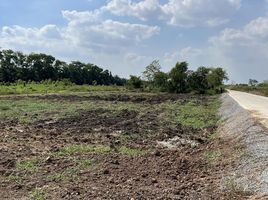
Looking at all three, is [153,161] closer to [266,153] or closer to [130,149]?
[130,149]

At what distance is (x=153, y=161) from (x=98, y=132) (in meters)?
6.42

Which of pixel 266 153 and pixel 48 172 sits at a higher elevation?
pixel 266 153

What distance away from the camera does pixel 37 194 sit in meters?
8.01

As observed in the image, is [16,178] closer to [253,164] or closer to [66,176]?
[66,176]

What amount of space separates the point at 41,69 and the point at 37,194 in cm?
9894

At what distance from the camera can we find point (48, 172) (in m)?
9.79

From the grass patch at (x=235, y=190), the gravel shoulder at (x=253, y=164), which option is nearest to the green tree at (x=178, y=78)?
the gravel shoulder at (x=253, y=164)

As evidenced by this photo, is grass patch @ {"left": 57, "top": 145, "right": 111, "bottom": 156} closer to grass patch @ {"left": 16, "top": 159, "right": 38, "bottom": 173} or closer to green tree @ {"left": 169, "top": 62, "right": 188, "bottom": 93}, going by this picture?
grass patch @ {"left": 16, "top": 159, "right": 38, "bottom": 173}

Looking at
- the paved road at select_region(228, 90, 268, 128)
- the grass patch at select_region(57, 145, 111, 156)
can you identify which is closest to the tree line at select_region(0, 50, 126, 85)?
the paved road at select_region(228, 90, 268, 128)

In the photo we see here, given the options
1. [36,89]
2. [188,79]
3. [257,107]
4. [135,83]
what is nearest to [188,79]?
[188,79]

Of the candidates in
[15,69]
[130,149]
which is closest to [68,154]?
[130,149]

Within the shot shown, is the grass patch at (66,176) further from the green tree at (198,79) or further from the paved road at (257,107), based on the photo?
the green tree at (198,79)

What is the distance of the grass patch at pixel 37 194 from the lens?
7781 millimetres

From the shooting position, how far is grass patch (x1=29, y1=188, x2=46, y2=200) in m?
7.78
